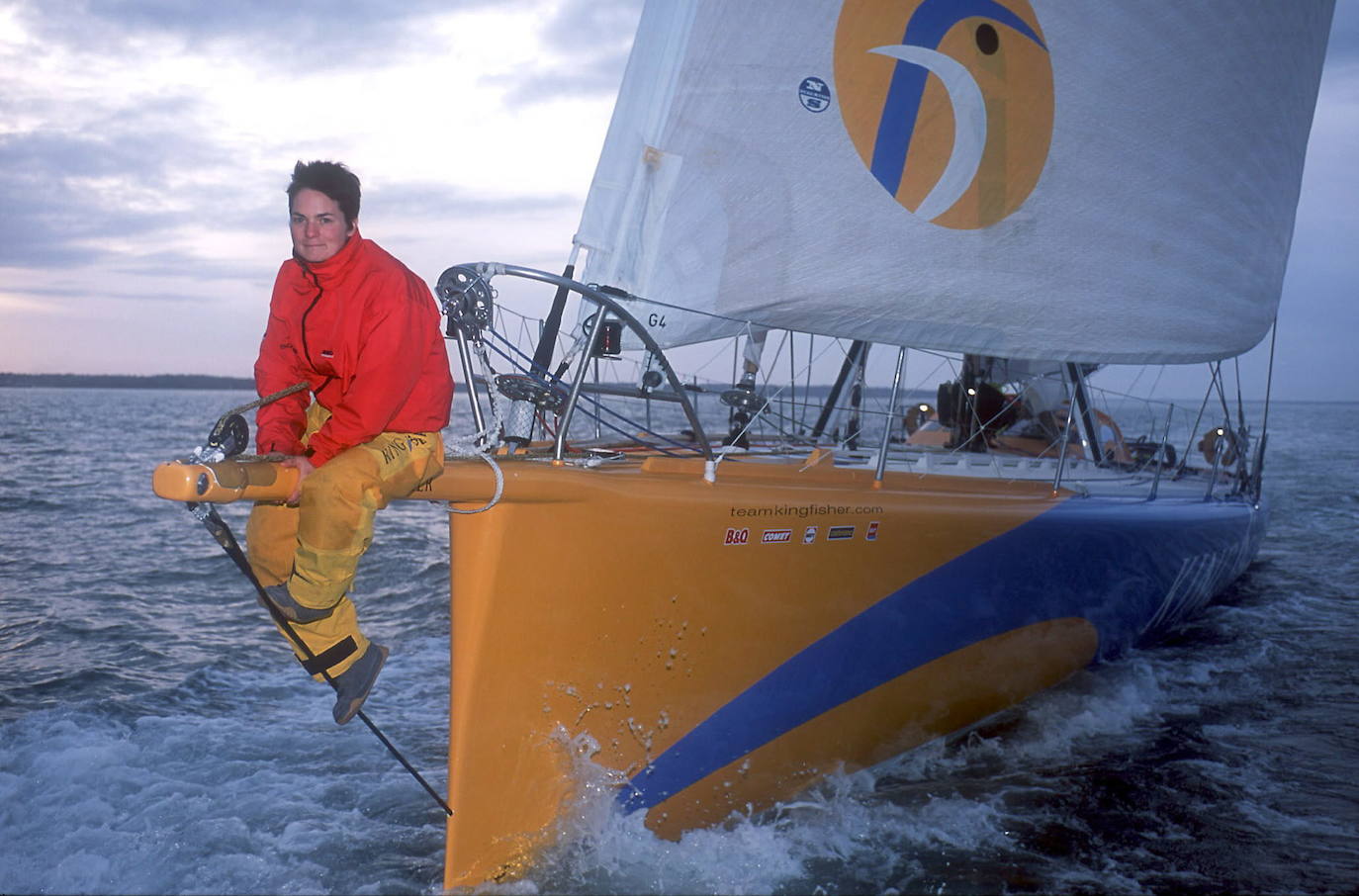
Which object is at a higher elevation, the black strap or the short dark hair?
the short dark hair

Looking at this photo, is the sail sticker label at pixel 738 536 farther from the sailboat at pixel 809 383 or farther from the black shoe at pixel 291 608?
the black shoe at pixel 291 608

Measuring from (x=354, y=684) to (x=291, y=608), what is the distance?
33 cm

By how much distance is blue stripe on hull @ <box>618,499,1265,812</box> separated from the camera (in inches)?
135

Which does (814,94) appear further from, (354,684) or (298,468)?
(354,684)

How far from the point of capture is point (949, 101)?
4047mm

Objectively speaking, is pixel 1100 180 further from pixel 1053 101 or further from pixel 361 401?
pixel 361 401

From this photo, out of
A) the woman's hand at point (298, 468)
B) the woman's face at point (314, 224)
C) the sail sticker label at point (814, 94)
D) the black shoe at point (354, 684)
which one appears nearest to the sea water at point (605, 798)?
the black shoe at point (354, 684)

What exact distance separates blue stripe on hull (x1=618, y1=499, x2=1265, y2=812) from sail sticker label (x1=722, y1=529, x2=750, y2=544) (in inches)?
21.4

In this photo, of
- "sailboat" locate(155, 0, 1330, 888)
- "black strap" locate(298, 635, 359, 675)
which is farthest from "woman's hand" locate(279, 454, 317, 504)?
"black strap" locate(298, 635, 359, 675)

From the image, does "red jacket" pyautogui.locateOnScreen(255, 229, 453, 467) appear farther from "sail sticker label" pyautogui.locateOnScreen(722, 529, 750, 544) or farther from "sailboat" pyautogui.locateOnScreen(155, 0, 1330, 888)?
"sail sticker label" pyautogui.locateOnScreen(722, 529, 750, 544)

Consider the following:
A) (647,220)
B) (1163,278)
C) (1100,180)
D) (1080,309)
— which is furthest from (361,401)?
(1163,278)

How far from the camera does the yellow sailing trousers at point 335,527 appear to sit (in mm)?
2236

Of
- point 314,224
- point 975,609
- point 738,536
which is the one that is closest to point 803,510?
point 738,536

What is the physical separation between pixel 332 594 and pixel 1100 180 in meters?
3.78
